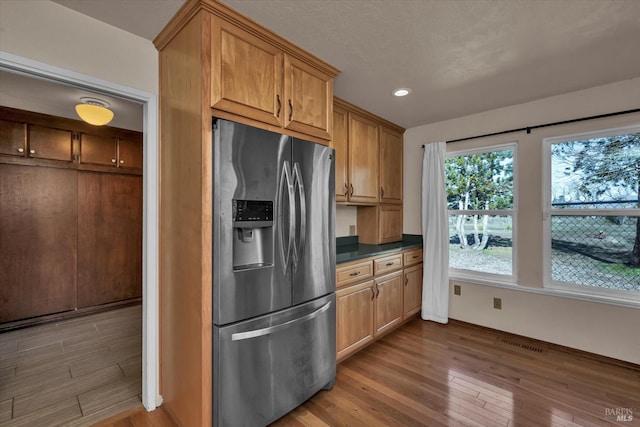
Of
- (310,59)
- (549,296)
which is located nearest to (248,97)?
(310,59)

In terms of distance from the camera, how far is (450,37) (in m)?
1.79

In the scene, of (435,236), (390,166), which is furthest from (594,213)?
(390,166)

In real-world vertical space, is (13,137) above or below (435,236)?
above

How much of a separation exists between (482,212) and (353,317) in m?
1.96

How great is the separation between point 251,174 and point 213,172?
0.20m

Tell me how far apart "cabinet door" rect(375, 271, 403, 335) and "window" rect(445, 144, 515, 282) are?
866 mm

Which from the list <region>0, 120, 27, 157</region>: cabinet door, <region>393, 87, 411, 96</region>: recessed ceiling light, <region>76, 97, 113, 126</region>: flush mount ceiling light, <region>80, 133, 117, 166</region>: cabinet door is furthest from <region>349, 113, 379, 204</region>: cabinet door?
<region>0, 120, 27, 157</region>: cabinet door

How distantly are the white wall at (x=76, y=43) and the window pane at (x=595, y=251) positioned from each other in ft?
12.3

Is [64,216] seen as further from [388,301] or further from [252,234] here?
[388,301]

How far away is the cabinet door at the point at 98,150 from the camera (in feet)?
11.5

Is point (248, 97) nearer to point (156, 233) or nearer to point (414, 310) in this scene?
point (156, 233)

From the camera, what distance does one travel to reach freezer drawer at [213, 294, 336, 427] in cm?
149

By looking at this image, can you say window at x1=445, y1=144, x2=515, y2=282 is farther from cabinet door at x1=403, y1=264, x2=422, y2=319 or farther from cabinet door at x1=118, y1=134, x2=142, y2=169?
cabinet door at x1=118, y1=134, x2=142, y2=169

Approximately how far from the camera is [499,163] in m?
3.12
